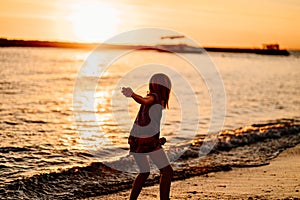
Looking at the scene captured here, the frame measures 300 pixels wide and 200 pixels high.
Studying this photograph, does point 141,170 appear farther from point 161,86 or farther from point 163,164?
point 161,86

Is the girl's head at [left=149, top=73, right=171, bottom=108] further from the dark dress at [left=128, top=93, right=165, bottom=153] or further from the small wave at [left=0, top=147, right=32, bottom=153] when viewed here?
→ the small wave at [left=0, top=147, right=32, bottom=153]

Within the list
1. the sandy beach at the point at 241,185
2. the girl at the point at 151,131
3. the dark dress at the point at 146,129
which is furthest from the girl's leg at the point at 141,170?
the sandy beach at the point at 241,185

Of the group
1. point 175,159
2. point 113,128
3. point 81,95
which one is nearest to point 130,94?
point 175,159

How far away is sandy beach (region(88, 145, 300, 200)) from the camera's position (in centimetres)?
786

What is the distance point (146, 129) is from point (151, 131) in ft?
0.25

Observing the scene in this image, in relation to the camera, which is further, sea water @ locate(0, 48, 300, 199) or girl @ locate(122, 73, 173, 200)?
sea water @ locate(0, 48, 300, 199)

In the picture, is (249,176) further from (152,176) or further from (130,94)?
(130,94)

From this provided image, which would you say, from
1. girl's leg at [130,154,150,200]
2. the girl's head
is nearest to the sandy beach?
girl's leg at [130,154,150,200]

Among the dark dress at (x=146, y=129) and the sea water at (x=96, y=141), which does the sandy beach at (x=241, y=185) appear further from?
the dark dress at (x=146, y=129)

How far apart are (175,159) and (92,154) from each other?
231 cm

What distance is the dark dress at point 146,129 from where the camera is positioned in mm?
5883

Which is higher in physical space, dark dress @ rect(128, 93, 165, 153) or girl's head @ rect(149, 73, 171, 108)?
girl's head @ rect(149, 73, 171, 108)

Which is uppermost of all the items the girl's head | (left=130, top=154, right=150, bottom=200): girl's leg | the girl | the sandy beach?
the girl's head

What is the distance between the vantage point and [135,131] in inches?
235
